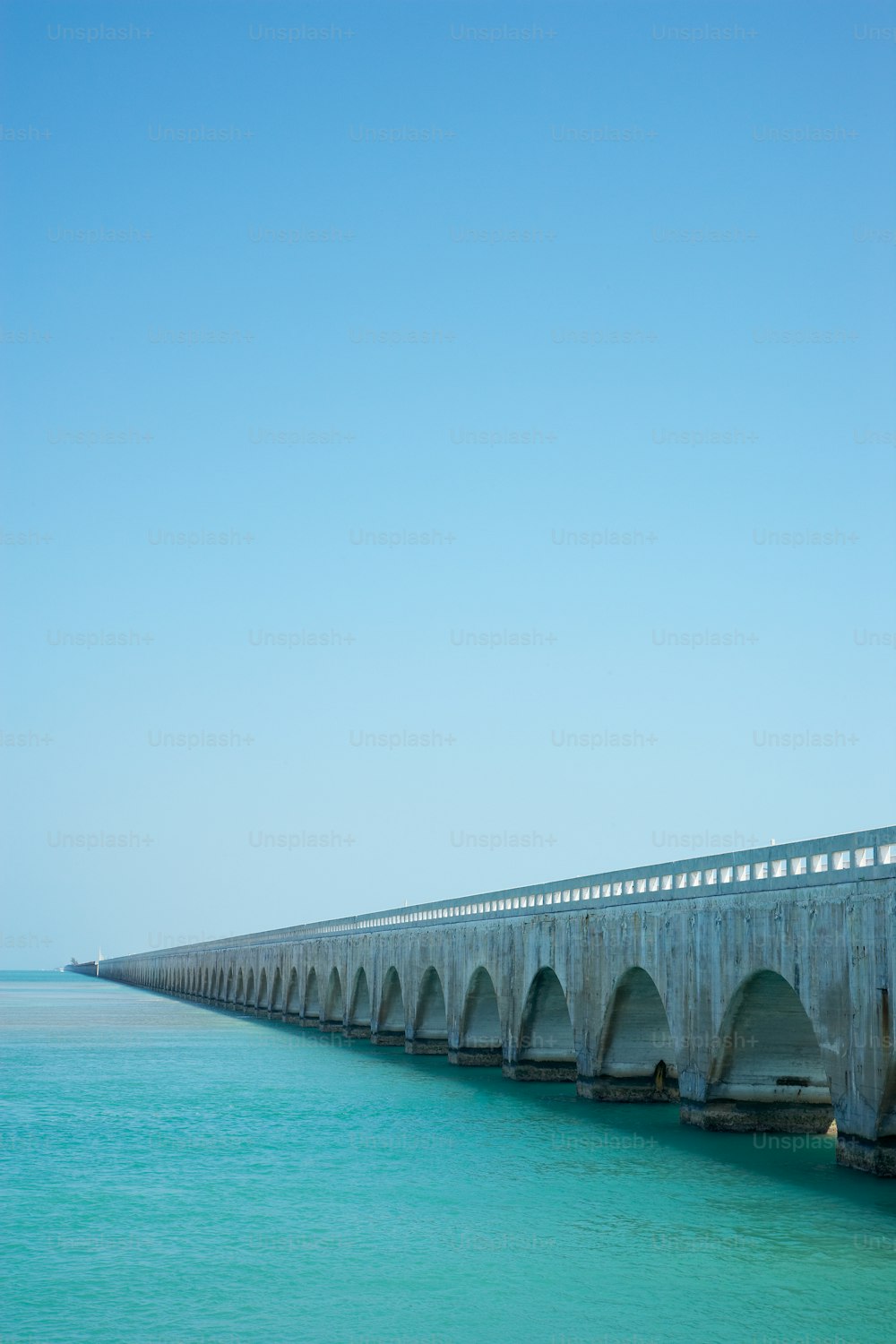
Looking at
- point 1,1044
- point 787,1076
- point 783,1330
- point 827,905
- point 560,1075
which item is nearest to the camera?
point 783,1330

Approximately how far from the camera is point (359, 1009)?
6456 cm

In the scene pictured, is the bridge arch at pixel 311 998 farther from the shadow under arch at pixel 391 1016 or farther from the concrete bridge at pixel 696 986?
the concrete bridge at pixel 696 986

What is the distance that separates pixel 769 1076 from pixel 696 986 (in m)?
2.16

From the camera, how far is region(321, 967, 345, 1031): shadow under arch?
68.6 m

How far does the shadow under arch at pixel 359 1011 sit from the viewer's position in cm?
6356

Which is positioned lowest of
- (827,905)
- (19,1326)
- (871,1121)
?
(19,1326)

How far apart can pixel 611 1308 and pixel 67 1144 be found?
1607 centimetres

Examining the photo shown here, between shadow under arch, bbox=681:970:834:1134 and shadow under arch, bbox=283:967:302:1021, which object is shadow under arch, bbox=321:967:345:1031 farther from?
shadow under arch, bbox=681:970:834:1134

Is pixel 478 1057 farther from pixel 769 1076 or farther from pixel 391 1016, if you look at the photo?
pixel 769 1076

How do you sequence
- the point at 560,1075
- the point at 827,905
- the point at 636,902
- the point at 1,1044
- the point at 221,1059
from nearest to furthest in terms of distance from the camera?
the point at 827,905 < the point at 636,902 < the point at 560,1075 < the point at 221,1059 < the point at 1,1044

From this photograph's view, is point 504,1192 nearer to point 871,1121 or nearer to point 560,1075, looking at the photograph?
point 871,1121

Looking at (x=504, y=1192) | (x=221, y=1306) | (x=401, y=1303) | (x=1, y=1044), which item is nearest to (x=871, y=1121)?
(x=504, y=1192)

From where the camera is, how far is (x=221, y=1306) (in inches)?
662

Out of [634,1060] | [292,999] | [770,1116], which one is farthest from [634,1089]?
[292,999]
